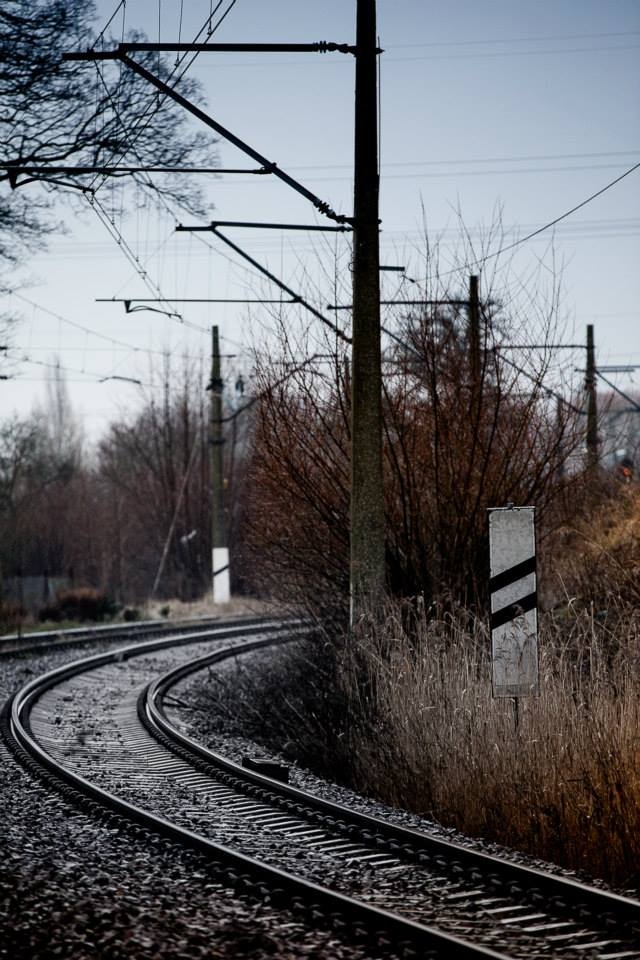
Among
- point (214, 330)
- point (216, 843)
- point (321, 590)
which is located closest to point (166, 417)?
point (214, 330)

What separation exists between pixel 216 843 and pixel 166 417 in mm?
49027

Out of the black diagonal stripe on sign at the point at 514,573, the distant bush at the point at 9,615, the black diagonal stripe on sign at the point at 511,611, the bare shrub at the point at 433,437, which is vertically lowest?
the distant bush at the point at 9,615

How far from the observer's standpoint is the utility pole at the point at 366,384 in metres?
12.6

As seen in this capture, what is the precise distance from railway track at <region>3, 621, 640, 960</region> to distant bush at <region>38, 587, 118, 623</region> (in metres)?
21.8

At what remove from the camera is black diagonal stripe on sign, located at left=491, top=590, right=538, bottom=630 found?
9.82m

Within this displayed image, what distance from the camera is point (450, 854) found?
7625 mm

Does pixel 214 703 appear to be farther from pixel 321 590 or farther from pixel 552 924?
pixel 552 924

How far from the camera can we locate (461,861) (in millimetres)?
7508

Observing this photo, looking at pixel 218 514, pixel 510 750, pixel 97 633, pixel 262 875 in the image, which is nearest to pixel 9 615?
pixel 97 633

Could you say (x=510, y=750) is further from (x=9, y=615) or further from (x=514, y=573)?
(x=9, y=615)

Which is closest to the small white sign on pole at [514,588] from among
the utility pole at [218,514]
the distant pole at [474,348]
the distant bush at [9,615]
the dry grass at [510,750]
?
the dry grass at [510,750]

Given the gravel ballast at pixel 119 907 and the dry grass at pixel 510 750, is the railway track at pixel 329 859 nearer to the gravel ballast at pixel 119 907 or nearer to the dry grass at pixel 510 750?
the gravel ballast at pixel 119 907

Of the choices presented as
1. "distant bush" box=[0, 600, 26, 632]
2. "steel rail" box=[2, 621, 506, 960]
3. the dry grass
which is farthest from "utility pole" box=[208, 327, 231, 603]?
the dry grass

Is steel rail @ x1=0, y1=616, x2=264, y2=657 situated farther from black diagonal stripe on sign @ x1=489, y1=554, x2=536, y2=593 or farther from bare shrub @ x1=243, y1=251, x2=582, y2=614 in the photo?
black diagonal stripe on sign @ x1=489, y1=554, x2=536, y2=593
